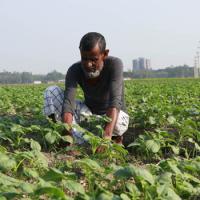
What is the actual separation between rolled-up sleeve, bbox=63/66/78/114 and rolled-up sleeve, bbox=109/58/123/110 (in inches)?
14.2

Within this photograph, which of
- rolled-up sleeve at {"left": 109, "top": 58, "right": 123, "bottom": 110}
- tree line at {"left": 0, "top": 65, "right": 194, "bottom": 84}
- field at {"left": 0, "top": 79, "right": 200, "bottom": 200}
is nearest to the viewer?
field at {"left": 0, "top": 79, "right": 200, "bottom": 200}

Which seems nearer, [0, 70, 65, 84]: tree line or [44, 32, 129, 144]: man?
[44, 32, 129, 144]: man

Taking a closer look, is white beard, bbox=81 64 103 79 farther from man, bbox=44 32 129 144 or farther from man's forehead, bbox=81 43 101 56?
man's forehead, bbox=81 43 101 56

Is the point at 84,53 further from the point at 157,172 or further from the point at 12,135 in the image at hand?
the point at 157,172

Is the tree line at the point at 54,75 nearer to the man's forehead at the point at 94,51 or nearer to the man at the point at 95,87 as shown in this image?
the man at the point at 95,87

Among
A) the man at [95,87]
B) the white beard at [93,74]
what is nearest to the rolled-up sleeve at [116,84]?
the man at [95,87]

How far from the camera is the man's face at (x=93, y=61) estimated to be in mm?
3816

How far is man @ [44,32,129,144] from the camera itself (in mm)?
3848

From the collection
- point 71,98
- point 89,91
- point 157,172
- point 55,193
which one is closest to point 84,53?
point 71,98

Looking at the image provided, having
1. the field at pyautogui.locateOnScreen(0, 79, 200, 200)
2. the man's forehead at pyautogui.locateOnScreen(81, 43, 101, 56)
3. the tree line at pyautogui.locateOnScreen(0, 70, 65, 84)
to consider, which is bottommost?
the tree line at pyautogui.locateOnScreen(0, 70, 65, 84)

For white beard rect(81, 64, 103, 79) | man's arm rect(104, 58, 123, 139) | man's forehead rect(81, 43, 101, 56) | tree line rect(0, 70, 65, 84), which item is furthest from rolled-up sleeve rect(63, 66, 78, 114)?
tree line rect(0, 70, 65, 84)

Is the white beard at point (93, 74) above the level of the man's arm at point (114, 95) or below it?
above

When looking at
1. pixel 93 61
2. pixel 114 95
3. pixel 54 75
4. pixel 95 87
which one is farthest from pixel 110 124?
pixel 54 75

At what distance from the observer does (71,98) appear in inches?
162
